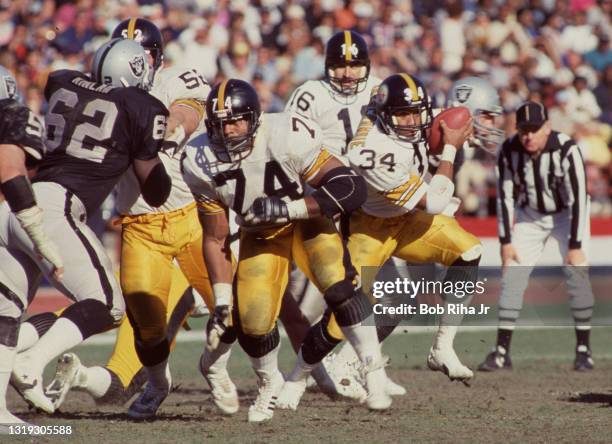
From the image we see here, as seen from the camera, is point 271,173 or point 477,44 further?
point 477,44

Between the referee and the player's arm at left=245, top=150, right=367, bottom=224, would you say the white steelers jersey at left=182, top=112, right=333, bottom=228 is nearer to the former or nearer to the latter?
the player's arm at left=245, top=150, right=367, bottom=224

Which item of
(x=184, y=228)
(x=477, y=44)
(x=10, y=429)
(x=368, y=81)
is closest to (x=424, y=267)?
(x=368, y=81)

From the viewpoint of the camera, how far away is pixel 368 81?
7.80 metres

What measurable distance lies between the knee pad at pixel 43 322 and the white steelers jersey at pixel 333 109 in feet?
6.71

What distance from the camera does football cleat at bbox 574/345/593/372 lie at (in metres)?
8.26

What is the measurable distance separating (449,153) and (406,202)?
396 millimetres

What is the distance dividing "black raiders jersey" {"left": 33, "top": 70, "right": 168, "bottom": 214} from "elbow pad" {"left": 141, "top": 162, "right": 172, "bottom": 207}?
0.09m

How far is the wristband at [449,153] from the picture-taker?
6.63 m

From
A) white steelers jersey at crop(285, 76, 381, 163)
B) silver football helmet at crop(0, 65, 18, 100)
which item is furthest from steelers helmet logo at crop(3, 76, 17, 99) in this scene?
white steelers jersey at crop(285, 76, 381, 163)

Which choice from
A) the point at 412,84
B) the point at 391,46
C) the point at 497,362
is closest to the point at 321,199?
the point at 412,84

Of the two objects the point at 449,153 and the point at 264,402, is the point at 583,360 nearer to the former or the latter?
the point at 449,153

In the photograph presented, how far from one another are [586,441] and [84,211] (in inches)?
108

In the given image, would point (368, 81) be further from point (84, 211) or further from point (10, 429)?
point (10, 429)

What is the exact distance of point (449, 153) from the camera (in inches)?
262
